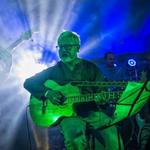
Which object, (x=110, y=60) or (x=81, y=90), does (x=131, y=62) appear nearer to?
(x=110, y=60)

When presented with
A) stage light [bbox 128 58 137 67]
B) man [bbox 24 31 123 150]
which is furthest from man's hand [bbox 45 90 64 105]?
stage light [bbox 128 58 137 67]

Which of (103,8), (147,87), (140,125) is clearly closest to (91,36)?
(103,8)

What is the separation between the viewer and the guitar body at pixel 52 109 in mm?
5219

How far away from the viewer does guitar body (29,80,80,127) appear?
5219 mm

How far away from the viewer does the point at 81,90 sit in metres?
5.23

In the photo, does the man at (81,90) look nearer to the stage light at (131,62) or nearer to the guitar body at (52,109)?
the guitar body at (52,109)

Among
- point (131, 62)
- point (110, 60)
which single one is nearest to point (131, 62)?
point (131, 62)

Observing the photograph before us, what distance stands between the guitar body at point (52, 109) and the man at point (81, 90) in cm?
6

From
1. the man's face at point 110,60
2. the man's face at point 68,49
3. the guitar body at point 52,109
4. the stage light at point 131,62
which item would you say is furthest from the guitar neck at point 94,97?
the stage light at point 131,62

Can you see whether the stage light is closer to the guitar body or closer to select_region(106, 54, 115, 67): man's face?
select_region(106, 54, 115, 67): man's face

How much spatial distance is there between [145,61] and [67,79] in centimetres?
199

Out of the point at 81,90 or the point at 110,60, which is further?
the point at 110,60

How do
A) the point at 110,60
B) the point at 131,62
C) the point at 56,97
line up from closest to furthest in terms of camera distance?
the point at 56,97 → the point at 110,60 → the point at 131,62

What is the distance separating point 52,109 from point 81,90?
19.9 inches
